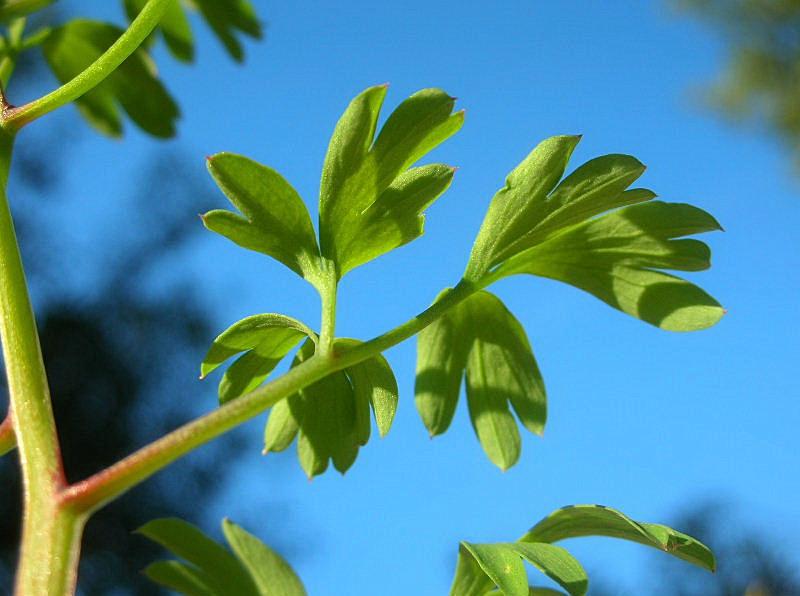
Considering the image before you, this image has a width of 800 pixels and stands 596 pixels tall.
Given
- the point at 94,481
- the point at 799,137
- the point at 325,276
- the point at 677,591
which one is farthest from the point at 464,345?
the point at 799,137

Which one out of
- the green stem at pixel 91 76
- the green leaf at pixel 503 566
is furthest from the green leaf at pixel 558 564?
the green stem at pixel 91 76

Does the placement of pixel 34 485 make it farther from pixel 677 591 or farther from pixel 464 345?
pixel 677 591

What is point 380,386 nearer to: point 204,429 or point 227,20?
point 204,429

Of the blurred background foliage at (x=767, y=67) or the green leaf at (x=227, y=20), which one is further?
the blurred background foliage at (x=767, y=67)

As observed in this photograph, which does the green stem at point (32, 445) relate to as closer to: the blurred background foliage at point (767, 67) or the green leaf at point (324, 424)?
the green leaf at point (324, 424)

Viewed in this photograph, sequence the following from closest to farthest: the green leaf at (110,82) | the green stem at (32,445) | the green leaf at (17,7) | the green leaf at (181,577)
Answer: the green stem at (32,445) → the green leaf at (181,577) → the green leaf at (17,7) → the green leaf at (110,82)

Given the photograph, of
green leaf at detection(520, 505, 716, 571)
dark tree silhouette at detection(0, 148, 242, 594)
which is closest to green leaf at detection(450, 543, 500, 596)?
green leaf at detection(520, 505, 716, 571)

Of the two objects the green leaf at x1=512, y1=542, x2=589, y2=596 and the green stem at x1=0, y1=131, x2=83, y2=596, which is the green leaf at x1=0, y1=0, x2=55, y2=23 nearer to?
the green stem at x1=0, y1=131, x2=83, y2=596
